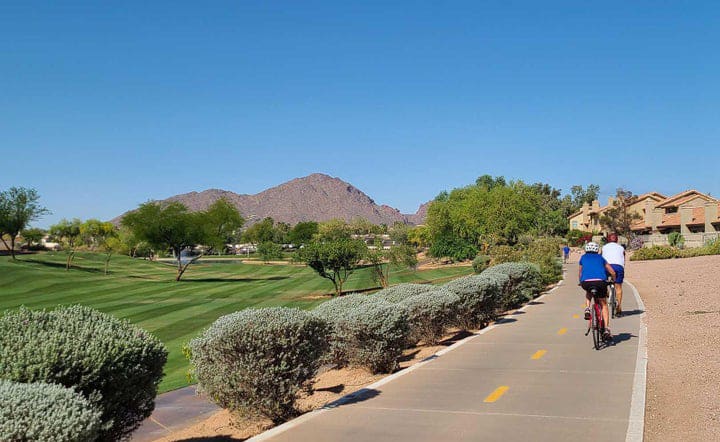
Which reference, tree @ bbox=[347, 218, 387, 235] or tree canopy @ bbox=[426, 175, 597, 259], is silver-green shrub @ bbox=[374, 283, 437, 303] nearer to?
tree canopy @ bbox=[426, 175, 597, 259]

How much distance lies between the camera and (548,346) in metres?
11.5

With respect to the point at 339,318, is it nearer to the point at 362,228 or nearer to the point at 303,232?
the point at 303,232

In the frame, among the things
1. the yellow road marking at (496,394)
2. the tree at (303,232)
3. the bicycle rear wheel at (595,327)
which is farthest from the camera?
the tree at (303,232)

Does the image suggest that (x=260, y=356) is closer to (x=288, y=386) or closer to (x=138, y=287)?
(x=288, y=386)

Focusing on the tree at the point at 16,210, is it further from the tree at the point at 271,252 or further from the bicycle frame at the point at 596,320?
the bicycle frame at the point at 596,320

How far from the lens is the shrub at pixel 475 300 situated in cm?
1369

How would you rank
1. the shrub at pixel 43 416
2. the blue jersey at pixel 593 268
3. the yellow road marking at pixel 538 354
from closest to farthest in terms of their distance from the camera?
the shrub at pixel 43 416 < the yellow road marking at pixel 538 354 < the blue jersey at pixel 593 268

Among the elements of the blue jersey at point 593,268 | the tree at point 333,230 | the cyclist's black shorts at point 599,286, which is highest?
the tree at point 333,230

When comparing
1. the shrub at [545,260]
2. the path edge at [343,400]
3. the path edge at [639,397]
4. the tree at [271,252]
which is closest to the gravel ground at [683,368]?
the path edge at [639,397]

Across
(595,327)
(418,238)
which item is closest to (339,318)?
(595,327)

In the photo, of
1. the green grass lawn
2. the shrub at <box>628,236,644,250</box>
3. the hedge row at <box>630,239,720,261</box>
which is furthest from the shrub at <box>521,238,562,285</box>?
the shrub at <box>628,236,644,250</box>

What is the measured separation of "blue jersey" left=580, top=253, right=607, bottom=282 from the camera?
11430 millimetres

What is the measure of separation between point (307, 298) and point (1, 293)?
1915 cm

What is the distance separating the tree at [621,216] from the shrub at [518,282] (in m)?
64.4
